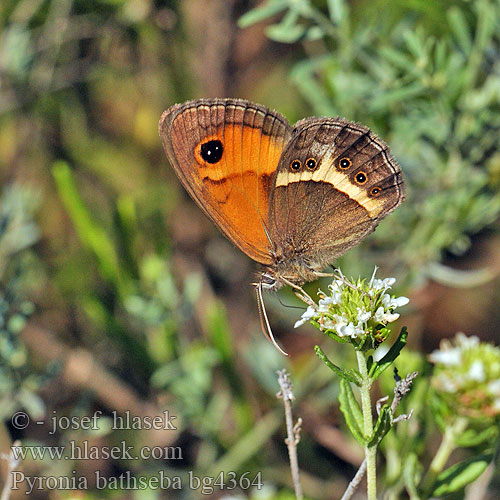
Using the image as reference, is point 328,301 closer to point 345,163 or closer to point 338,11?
point 345,163

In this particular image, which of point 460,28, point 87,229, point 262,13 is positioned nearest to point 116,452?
point 87,229

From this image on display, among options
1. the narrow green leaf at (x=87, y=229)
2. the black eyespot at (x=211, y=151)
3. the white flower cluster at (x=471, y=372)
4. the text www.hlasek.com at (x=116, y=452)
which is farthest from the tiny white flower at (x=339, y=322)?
the text www.hlasek.com at (x=116, y=452)

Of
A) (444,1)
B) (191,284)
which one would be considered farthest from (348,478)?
(444,1)

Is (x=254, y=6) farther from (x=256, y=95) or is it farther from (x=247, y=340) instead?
(x=247, y=340)

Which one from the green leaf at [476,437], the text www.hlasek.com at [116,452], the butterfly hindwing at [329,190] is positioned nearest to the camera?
the green leaf at [476,437]

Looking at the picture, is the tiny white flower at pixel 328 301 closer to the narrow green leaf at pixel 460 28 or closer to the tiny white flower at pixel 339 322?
the tiny white flower at pixel 339 322

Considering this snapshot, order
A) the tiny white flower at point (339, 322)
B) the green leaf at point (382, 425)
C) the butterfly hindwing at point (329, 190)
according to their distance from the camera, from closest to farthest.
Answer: the green leaf at point (382, 425), the tiny white flower at point (339, 322), the butterfly hindwing at point (329, 190)

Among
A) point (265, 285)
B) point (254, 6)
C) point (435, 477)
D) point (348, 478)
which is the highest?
point (254, 6)
